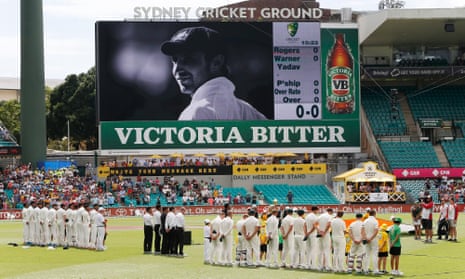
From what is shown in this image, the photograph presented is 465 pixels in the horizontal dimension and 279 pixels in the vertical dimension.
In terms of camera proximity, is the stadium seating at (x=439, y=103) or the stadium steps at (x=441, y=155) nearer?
the stadium steps at (x=441, y=155)

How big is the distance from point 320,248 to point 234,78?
143 ft

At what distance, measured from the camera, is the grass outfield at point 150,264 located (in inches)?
997

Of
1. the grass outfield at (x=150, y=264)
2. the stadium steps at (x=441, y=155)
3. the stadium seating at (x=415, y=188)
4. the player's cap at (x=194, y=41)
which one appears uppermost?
the player's cap at (x=194, y=41)

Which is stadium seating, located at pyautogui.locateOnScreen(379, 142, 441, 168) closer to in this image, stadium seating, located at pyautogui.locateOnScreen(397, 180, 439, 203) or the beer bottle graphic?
stadium seating, located at pyautogui.locateOnScreen(397, 180, 439, 203)

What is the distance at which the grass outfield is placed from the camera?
25312 mm

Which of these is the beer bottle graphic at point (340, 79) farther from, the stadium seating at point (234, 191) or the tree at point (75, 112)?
the tree at point (75, 112)

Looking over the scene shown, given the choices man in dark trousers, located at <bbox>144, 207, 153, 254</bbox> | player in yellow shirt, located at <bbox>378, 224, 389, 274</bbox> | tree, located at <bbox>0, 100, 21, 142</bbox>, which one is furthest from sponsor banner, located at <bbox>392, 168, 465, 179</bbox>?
tree, located at <bbox>0, 100, 21, 142</bbox>

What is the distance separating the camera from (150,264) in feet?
92.0

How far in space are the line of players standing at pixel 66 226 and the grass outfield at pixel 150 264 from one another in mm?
700

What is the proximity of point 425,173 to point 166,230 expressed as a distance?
43.0 metres

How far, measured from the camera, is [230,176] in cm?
7056

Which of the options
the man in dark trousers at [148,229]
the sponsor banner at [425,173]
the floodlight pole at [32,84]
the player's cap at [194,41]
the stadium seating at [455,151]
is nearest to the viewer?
the man in dark trousers at [148,229]

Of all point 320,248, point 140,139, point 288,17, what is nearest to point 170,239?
point 320,248

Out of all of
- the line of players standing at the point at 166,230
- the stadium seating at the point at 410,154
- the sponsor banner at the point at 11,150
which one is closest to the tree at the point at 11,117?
the sponsor banner at the point at 11,150
